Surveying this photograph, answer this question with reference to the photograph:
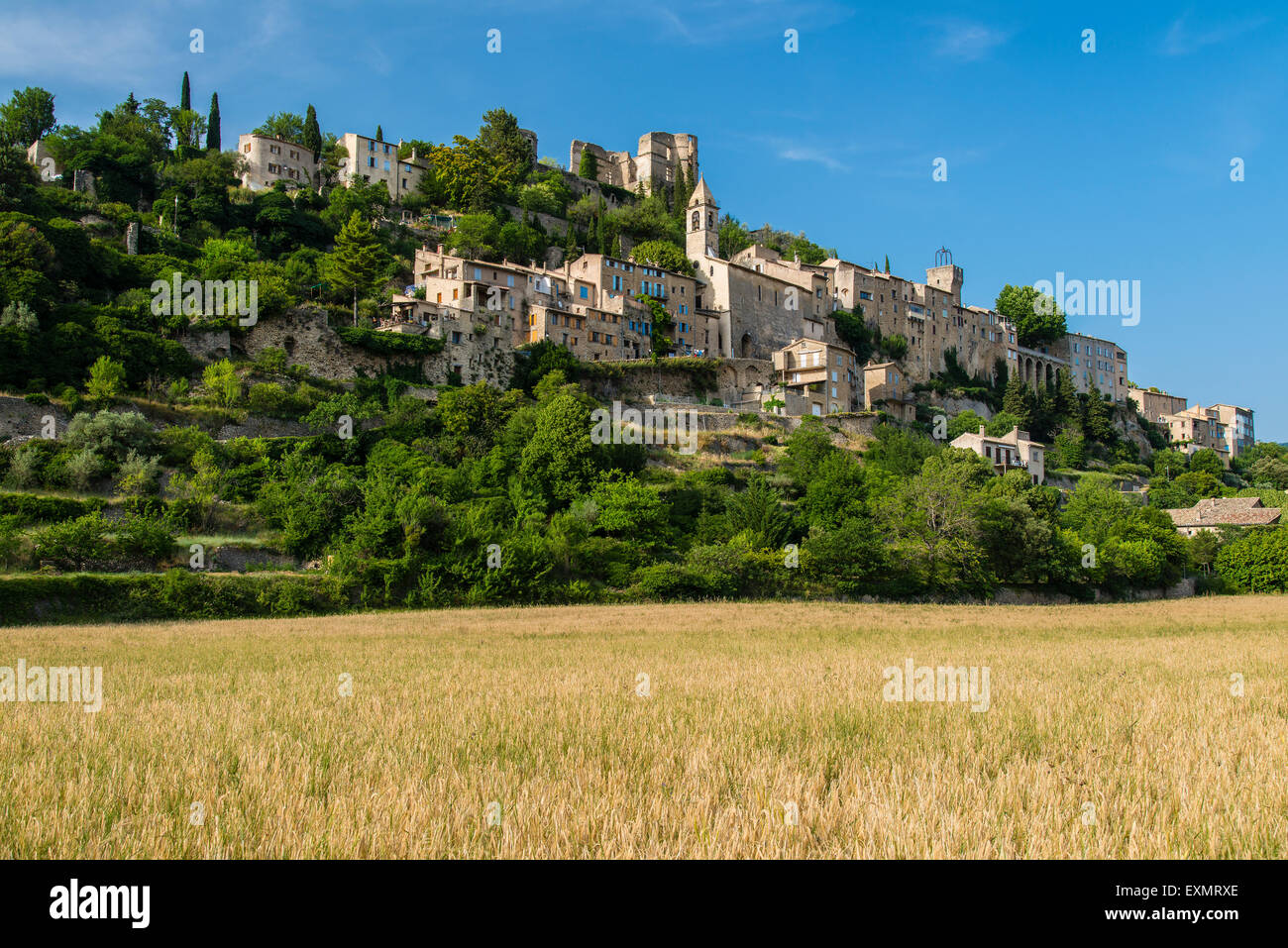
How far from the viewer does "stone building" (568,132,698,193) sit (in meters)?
129

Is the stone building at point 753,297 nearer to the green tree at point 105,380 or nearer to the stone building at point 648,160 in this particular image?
the stone building at point 648,160

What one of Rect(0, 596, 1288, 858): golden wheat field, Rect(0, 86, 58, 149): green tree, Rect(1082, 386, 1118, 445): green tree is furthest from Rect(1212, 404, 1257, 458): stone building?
Rect(0, 86, 58, 149): green tree

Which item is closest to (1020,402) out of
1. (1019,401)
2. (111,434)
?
(1019,401)

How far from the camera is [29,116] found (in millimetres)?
85688

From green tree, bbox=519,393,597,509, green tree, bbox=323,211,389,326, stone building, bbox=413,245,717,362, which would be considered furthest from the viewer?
stone building, bbox=413,245,717,362

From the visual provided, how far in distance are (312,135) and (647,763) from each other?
106886 mm

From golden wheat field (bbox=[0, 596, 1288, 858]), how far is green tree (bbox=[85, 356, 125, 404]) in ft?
106

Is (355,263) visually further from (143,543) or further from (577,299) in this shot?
(143,543)

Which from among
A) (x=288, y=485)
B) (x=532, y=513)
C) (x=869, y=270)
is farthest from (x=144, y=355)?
(x=869, y=270)

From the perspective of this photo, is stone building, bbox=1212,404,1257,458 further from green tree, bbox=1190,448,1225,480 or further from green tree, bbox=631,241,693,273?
green tree, bbox=631,241,693,273

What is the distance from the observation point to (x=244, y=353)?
55969 millimetres

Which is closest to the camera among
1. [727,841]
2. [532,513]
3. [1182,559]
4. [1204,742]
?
[727,841]
